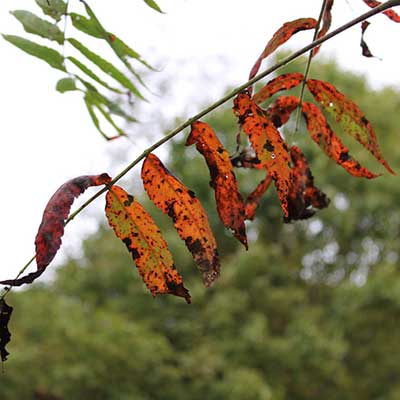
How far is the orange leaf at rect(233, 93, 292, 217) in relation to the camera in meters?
0.38

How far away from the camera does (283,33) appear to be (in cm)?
45

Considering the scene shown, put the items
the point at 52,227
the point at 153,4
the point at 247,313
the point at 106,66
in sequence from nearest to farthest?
the point at 52,227, the point at 153,4, the point at 106,66, the point at 247,313

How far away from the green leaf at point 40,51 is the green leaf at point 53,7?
33 mm

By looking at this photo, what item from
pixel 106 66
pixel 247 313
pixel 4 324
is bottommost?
pixel 4 324

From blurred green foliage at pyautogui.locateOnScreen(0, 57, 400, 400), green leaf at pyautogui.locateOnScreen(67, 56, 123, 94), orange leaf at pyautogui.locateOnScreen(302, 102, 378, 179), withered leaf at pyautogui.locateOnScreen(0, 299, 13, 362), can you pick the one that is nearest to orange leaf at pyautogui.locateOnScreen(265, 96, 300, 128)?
orange leaf at pyautogui.locateOnScreen(302, 102, 378, 179)

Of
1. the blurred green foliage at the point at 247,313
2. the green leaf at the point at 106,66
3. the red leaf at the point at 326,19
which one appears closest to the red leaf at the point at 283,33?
the red leaf at the point at 326,19

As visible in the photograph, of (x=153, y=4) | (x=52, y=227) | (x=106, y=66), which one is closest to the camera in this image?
(x=52, y=227)

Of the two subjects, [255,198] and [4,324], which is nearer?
[4,324]

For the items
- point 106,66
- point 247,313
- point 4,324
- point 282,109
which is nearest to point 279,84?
point 282,109

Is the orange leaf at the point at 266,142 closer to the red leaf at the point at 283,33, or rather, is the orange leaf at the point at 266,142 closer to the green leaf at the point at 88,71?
the red leaf at the point at 283,33

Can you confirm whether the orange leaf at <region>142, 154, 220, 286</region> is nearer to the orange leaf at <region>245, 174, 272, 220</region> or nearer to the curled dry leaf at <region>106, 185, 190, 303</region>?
the curled dry leaf at <region>106, 185, 190, 303</region>

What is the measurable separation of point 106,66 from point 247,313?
16.5 feet

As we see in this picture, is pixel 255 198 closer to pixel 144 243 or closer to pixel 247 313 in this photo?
pixel 144 243

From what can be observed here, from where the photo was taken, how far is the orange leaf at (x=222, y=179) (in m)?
0.37
